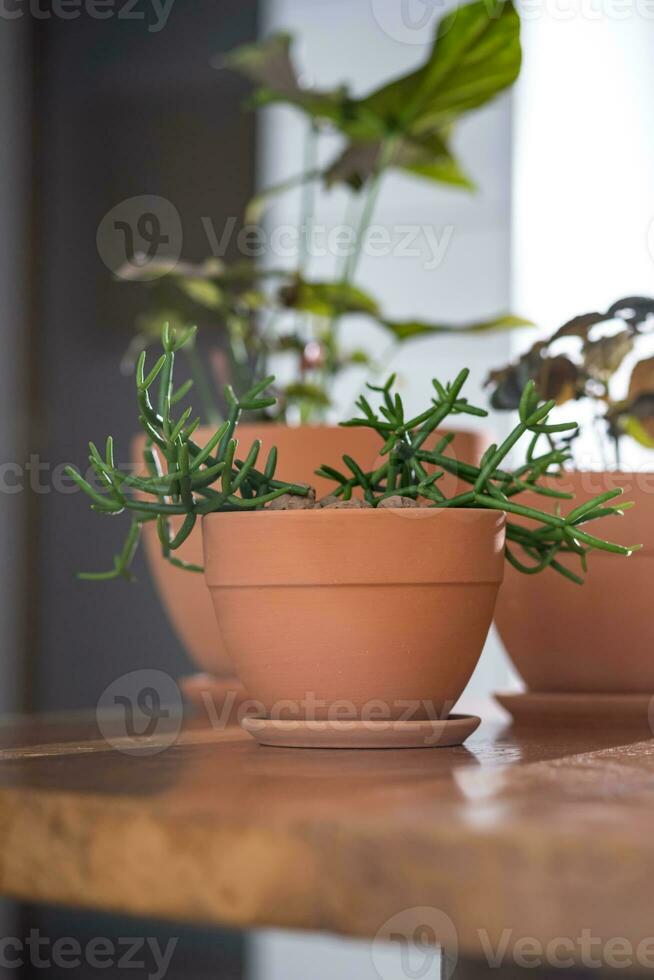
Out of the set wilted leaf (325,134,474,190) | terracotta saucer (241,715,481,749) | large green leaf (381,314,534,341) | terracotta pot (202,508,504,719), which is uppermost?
wilted leaf (325,134,474,190)

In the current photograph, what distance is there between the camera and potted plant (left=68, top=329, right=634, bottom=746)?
0.61 meters

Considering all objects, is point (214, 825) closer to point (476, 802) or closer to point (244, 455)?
point (476, 802)

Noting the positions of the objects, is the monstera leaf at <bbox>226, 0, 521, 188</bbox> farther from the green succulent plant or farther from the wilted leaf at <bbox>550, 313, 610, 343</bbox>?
the green succulent plant

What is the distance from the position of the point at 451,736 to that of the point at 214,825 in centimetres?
26

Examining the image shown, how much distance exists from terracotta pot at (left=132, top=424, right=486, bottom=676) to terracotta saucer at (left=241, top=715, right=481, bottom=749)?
268 mm

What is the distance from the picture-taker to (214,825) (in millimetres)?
394

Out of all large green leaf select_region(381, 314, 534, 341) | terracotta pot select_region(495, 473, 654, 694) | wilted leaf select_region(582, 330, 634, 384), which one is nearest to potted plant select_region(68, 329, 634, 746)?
terracotta pot select_region(495, 473, 654, 694)

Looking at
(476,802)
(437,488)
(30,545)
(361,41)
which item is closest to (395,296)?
(361,41)

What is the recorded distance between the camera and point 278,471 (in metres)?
0.90

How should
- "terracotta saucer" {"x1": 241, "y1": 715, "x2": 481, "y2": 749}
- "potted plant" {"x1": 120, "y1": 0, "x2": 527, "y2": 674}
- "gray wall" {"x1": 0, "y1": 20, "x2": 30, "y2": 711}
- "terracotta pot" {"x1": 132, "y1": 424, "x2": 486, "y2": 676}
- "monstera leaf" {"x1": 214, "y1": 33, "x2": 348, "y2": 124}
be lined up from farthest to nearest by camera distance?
"gray wall" {"x1": 0, "y1": 20, "x2": 30, "y2": 711}
"monstera leaf" {"x1": 214, "y1": 33, "x2": 348, "y2": 124}
"potted plant" {"x1": 120, "y1": 0, "x2": 527, "y2": 674}
"terracotta pot" {"x1": 132, "y1": 424, "x2": 486, "y2": 676}
"terracotta saucer" {"x1": 241, "y1": 715, "x2": 481, "y2": 749}

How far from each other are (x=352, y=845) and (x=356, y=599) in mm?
250

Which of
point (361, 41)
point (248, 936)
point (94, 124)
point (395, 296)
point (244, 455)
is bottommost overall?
point (248, 936)

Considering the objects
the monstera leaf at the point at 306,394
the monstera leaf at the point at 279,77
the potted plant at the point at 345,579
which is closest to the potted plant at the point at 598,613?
the potted plant at the point at 345,579

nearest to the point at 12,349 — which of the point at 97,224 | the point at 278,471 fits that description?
the point at 97,224
